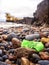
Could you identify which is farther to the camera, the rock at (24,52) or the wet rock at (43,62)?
the rock at (24,52)

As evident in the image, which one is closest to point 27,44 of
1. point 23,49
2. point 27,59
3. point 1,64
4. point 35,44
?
point 35,44

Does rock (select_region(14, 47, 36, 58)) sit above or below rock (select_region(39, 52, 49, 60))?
above

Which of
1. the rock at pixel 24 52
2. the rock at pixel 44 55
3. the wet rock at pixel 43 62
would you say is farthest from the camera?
the rock at pixel 24 52

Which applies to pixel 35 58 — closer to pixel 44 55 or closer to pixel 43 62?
pixel 44 55

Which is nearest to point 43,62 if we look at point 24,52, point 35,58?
point 35,58

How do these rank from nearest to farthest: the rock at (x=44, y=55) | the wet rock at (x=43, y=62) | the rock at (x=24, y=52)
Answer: the wet rock at (x=43, y=62), the rock at (x=44, y=55), the rock at (x=24, y=52)

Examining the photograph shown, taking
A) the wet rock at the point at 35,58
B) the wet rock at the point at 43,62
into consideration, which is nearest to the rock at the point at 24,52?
the wet rock at the point at 35,58

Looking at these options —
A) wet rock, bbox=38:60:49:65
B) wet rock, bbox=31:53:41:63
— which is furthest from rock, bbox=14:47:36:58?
wet rock, bbox=38:60:49:65

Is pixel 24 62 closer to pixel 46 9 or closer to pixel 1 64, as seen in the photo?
pixel 1 64

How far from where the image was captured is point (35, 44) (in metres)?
3.71

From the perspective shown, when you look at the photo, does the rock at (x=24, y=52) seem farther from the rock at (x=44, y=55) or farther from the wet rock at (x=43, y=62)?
the wet rock at (x=43, y=62)

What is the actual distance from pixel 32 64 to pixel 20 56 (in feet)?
1.20

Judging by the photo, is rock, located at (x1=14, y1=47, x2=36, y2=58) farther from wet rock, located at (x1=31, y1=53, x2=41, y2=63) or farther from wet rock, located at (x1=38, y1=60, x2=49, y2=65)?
wet rock, located at (x1=38, y1=60, x2=49, y2=65)

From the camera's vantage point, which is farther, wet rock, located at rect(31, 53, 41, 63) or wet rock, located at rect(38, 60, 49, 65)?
wet rock, located at rect(31, 53, 41, 63)
